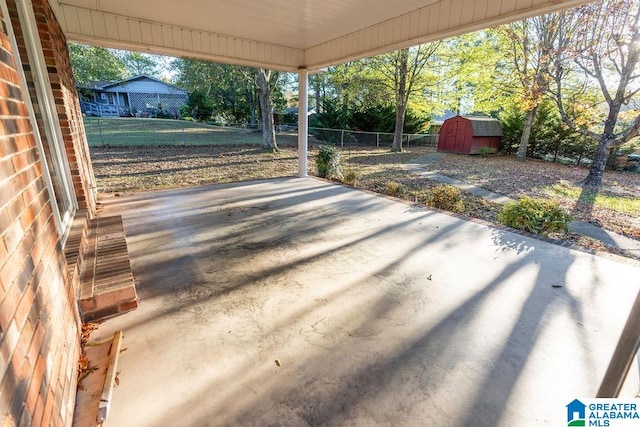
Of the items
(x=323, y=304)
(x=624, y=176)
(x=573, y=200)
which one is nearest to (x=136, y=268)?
(x=323, y=304)

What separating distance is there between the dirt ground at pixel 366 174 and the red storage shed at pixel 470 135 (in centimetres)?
298

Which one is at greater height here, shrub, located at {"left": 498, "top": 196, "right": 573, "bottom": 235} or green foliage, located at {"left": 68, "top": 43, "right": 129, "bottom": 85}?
green foliage, located at {"left": 68, "top": 43, "right": 129, "bottom": 85}

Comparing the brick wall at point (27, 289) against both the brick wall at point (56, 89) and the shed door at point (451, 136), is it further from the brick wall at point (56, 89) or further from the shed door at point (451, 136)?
the shed door at point (451, 136)

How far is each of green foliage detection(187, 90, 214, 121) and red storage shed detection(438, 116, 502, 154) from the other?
18349 millimetres

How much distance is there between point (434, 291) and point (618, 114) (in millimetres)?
10682

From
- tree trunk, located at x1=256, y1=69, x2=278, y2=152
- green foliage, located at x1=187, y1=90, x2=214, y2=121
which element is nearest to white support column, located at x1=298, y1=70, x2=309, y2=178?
tree trunk, located at x1=256, y1=69, x2=278, y2=152

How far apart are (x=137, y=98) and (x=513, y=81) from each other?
30.4 metres

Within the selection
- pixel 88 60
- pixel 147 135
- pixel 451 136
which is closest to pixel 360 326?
pixel 147 135

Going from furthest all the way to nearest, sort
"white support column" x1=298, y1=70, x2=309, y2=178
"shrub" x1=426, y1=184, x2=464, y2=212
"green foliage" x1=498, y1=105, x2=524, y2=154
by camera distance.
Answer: "green foliage" x1=498, y1=105, x2=524, y2=154 < "white support column" x1=298, y1=70, x2=309, y2=178 < "shrub" x1=426, y1=184, x2=464, y2=212

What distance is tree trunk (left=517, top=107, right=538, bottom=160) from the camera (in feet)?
48.2

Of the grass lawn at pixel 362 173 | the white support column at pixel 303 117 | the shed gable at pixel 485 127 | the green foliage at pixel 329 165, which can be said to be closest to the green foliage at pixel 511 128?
the shed gable at pixel 485 127

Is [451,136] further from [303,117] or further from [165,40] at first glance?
[165,40]

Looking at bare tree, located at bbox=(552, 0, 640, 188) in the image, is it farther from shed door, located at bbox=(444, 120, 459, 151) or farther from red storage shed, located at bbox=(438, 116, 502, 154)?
shed door, located at bbox=(444, 120, 459, 151)

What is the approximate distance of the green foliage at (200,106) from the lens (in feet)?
82.7
